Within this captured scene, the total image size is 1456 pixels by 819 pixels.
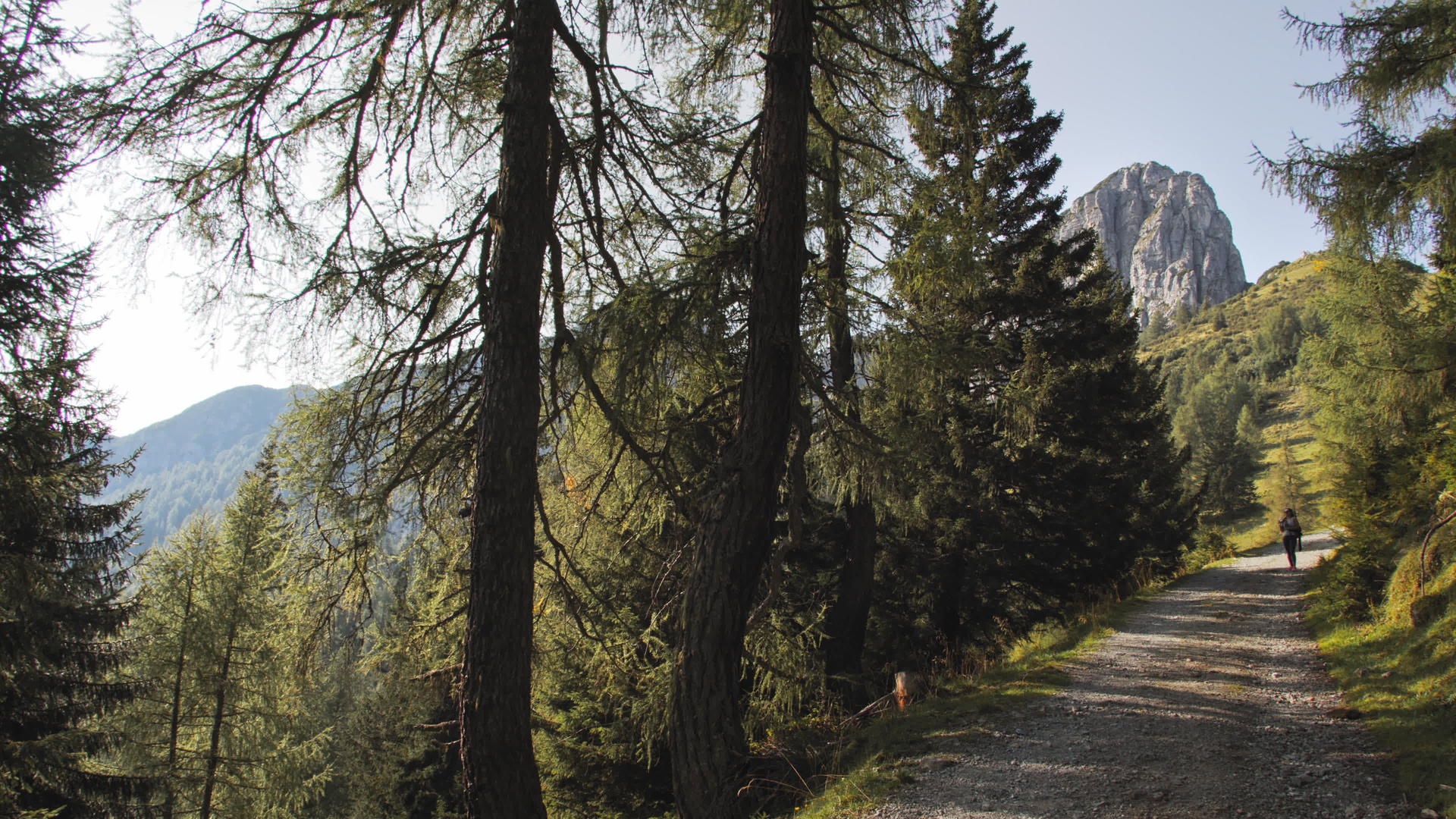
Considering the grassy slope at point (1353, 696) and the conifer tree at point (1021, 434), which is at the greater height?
the conifer tree at point (1021, 434)

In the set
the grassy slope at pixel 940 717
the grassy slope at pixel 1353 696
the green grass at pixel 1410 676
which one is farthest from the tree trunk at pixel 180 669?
the green grass at pixel 1410 676

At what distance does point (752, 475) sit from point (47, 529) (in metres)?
12.3

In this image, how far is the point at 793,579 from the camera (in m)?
9.78

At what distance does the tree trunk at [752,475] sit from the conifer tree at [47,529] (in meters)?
5.09

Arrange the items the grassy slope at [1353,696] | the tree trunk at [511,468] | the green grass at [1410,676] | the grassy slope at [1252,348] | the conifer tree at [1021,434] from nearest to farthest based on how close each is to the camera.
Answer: the tree trunk at [511,468], the green grass at [1410,676], the grassy slope at [1353,696], the conifer tree at [1021,434], the grassy slope at [1252,348]

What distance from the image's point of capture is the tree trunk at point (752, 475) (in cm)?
338

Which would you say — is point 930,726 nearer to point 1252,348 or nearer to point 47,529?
point 47,529

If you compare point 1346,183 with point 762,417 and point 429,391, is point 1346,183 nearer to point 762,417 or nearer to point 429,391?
point 762,417

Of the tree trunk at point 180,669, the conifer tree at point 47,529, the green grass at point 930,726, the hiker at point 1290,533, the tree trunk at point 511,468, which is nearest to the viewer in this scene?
the tree trunk at point 511,468

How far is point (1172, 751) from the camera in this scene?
5.61 meters

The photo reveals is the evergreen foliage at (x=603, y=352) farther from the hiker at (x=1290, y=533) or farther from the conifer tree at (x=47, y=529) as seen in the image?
the hiker at (x=1290, y=533)

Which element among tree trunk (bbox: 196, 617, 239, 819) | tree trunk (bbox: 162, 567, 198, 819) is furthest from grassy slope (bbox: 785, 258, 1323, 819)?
tree trunk (bbox: 162, 567, 198, 819)

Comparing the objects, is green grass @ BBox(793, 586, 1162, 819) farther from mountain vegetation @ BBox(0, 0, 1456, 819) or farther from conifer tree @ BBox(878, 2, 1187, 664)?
conifer tree @ BBox(878, 2, 1187, 664)

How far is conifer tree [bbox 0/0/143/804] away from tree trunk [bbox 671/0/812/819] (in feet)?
16.7
